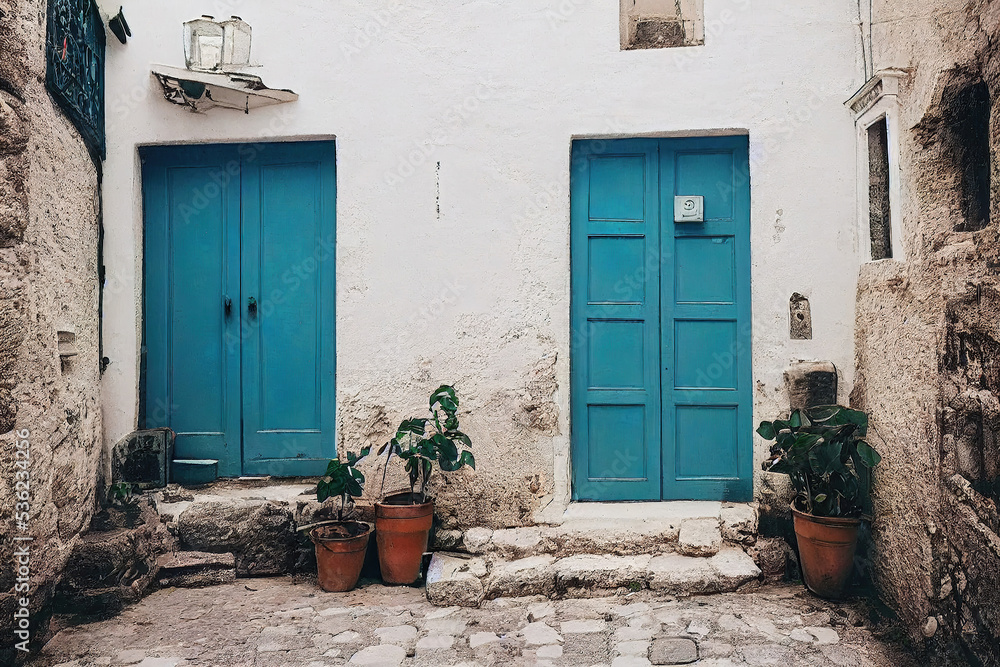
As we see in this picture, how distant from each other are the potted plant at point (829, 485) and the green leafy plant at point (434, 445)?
5.02ft

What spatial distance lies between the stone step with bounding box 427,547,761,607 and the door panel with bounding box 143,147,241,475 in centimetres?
152

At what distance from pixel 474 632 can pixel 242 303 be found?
7.25ft

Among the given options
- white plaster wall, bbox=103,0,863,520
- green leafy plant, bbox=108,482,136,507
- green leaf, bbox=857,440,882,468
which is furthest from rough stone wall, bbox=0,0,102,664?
green leaf, bbox=857,440,882,468

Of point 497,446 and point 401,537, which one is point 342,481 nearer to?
point 401,537

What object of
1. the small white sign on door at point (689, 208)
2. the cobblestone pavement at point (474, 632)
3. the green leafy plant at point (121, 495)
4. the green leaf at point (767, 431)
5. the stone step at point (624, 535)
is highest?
the small white sign on door at point (689, 208)

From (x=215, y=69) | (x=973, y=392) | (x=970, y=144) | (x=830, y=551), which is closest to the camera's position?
(x=973, y=392)

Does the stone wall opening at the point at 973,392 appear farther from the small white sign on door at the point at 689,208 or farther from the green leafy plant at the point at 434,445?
the green leafy plant at the point at 434,445

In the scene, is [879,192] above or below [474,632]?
above

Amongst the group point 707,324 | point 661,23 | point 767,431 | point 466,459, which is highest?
point 661,23

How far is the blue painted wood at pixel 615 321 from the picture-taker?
13.5 feet

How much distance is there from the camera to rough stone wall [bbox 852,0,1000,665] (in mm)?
2459

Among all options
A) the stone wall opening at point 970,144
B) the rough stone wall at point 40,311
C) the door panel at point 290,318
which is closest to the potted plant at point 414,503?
the door panel at point 290,318

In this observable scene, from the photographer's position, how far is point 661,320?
4.11m

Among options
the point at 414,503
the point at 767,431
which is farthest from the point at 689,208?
the point at 414,503
